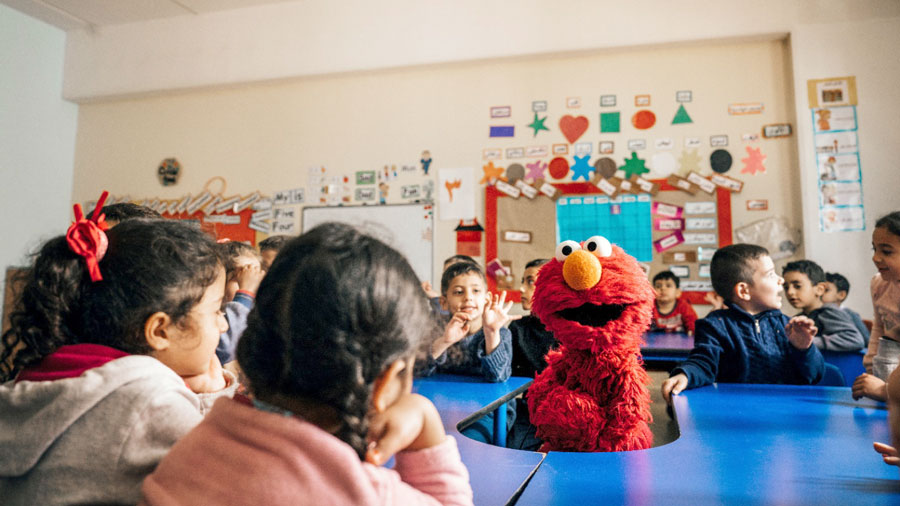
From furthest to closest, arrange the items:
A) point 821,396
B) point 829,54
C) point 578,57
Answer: point 578,57 → point 829,54 → point 821,396

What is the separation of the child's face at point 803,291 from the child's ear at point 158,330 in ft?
9.62

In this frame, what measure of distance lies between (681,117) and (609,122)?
1.37 ft

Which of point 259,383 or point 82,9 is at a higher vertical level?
point 82,9

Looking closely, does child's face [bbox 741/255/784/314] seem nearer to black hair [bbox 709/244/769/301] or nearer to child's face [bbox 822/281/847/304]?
black hair [bbox 709/244/769/301]

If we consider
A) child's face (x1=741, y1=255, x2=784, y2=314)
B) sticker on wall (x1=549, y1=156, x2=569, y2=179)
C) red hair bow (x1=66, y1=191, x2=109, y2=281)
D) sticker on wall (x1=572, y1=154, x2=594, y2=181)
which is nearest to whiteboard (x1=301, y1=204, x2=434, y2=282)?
sticker on wall (x1=549, y1=156, x2=569, y2=179)

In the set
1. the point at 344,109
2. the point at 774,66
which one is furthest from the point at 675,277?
the point at 344,109

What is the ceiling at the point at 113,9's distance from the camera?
4.17m

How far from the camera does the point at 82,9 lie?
430 centimetres

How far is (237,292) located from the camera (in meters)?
1.80

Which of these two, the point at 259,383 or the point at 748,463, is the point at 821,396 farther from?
the point at 259,383

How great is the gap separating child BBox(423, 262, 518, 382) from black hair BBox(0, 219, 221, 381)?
91 cm

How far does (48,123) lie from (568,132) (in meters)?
3.93

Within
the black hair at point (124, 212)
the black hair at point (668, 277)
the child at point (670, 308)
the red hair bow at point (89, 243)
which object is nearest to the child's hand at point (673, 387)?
the red hair bow at point (89, 243)

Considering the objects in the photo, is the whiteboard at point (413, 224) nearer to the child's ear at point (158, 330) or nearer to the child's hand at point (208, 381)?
the child's hand at point (208, 381)
